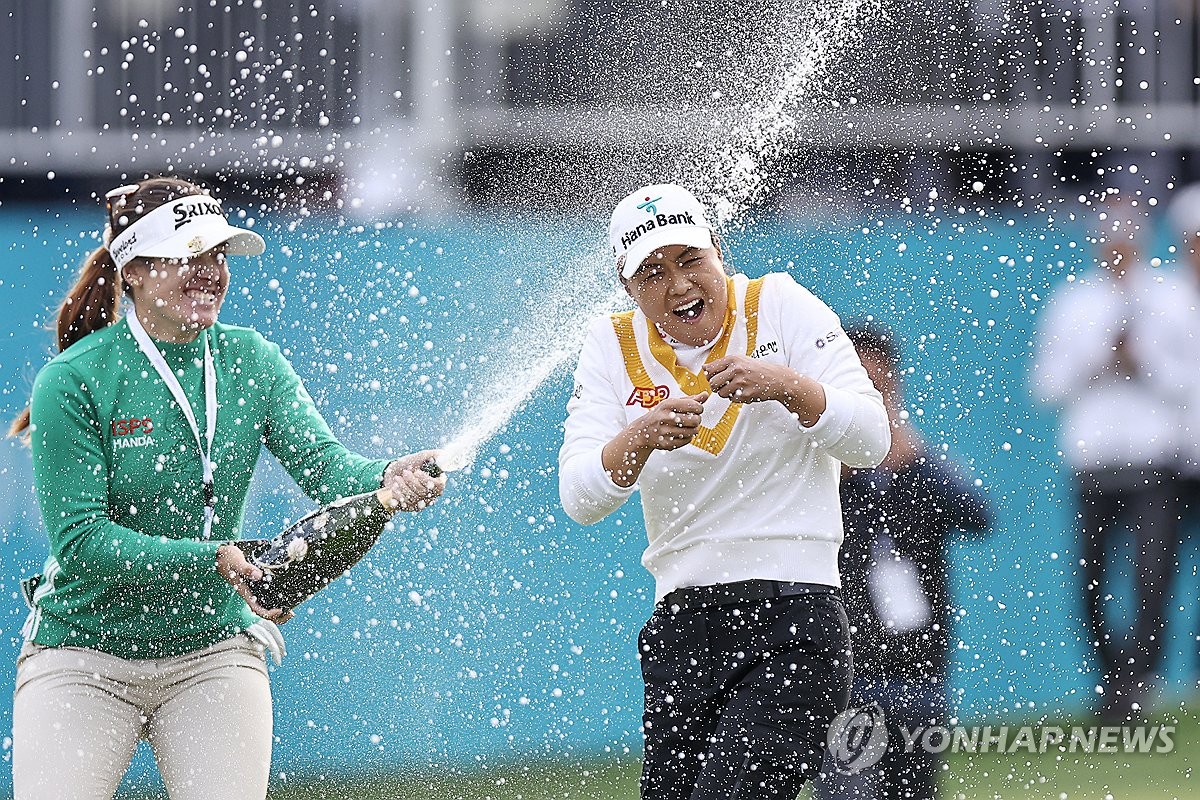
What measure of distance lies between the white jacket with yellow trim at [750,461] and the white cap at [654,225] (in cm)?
20

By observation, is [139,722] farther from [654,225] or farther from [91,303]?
[654,225]

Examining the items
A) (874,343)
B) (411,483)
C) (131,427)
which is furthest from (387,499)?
(874,343)

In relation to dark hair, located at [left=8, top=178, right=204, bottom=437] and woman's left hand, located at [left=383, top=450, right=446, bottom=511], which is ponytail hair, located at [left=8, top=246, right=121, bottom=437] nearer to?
dark hair, located at [left=8, top=178, right=204, bottom=437]

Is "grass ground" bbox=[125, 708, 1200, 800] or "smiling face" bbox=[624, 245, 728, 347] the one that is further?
"grass ground" bbox=[125, 708, 1200, 800]

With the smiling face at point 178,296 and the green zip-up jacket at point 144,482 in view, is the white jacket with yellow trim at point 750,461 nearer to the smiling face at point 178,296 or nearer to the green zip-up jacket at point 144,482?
the green zip-up jacket at point 144,482

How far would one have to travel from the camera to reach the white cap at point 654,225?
4324mm

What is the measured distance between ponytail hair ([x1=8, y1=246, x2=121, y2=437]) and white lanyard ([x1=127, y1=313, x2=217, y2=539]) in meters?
0.23

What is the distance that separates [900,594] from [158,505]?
3089 millimetres

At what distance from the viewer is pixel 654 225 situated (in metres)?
4.35

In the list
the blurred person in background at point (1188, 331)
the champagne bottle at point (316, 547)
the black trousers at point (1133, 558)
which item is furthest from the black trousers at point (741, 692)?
the blurred person in background at point (1188, 331)

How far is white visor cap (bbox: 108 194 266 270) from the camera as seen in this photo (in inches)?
185

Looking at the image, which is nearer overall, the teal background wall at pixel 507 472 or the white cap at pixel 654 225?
the white cap at pixel 654 225

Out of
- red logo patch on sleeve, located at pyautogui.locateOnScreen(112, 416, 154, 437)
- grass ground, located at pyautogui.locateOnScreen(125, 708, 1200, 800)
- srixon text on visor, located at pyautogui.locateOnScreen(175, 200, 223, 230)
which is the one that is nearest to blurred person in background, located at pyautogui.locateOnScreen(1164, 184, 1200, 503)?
grass ground, located at pyautogui.locateOnScreen(125, 708, 1200, 800)

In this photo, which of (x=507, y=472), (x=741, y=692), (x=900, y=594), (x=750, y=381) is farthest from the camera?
(x=507, y=472)
